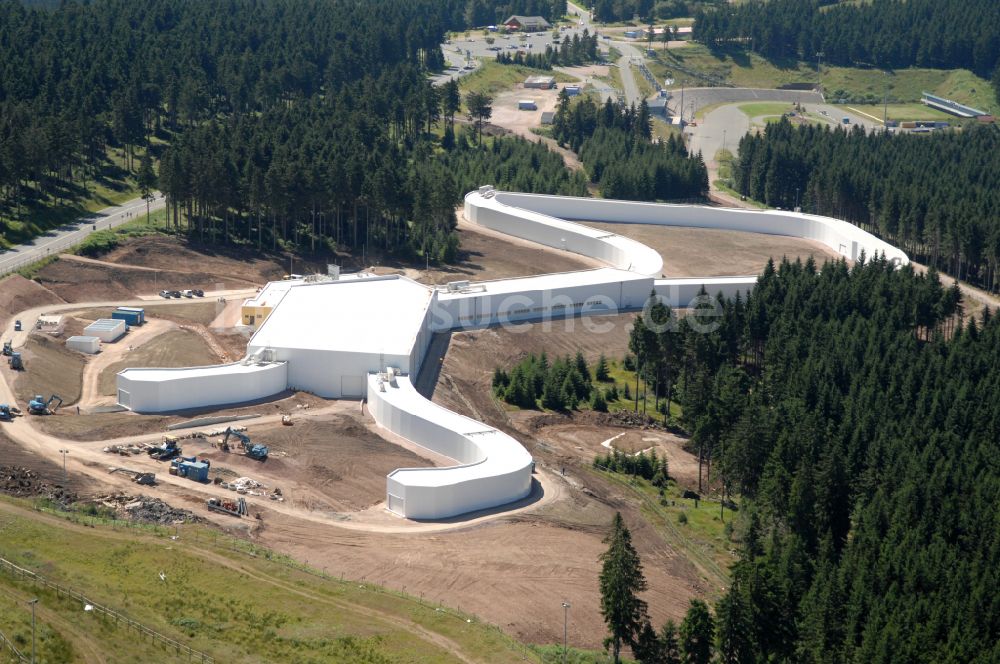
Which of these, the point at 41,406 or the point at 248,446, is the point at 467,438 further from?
the point at 41,406

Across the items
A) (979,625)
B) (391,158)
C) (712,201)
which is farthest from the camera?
(712,201)

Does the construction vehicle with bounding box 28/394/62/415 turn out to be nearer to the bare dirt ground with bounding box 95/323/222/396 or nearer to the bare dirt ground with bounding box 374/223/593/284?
the bare dirt ground with bounding box 95/323/222/396

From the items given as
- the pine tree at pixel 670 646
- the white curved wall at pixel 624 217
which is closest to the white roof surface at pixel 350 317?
the white curved wall at pixel 624 217

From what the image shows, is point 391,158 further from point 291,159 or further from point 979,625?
point 979,625

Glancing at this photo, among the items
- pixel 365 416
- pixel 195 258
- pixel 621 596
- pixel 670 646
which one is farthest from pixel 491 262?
pixel 670 646

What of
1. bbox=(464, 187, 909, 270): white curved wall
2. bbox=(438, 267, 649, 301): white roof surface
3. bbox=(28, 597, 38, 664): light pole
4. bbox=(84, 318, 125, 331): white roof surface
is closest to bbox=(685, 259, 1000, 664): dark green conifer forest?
bbox=(438, 267, 649, 301): white roof surface

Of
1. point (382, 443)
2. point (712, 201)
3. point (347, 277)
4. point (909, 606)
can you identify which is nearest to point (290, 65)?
point (712, 201)

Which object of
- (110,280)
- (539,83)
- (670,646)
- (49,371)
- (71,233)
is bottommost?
(670,646)
